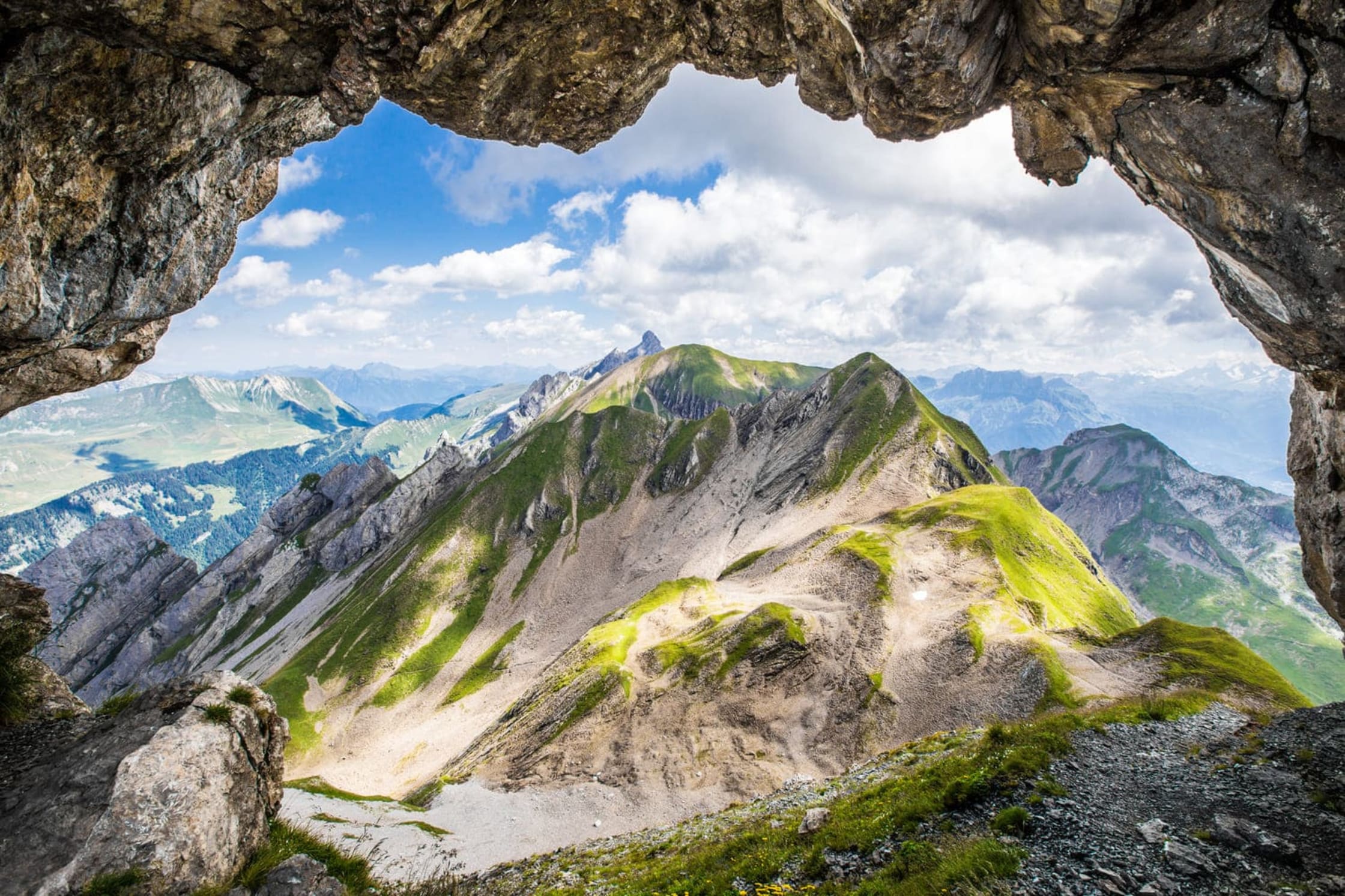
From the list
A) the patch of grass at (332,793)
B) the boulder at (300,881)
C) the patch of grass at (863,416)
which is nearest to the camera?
the boulder at (300,881)

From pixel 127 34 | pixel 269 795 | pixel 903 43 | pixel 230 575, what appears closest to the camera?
pixel 127 34

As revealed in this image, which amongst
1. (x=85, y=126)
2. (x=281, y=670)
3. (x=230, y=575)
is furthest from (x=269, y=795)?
(x=230, y=575)

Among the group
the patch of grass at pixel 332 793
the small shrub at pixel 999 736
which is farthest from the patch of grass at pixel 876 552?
the patch of grass at pixel 332 793

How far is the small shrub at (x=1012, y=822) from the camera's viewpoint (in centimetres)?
1648

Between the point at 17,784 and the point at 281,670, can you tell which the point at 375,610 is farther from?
the point at 17,784

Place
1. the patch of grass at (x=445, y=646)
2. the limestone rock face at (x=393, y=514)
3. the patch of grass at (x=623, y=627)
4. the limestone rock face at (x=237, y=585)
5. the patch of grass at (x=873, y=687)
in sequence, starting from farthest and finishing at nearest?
the limestone rock face at (x=393, y=514) < the limestone rock face at (x=237, y=585) < the patch of grass at (x=445, y=646) < the patch of grass at (x=623, y=627) < the patch of grass at (x=873, y=687)

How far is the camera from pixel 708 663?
65812 mm

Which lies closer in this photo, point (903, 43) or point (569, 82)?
point (903, 43)

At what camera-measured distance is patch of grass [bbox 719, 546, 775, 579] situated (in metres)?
104

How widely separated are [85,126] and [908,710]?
66.5 meters

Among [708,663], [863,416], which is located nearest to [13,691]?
[708,663]

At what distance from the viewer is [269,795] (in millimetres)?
17188

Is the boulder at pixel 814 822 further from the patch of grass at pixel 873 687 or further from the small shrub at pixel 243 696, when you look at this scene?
the patch of grass at pixel 873 687

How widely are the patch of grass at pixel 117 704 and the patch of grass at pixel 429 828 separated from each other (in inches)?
1356
